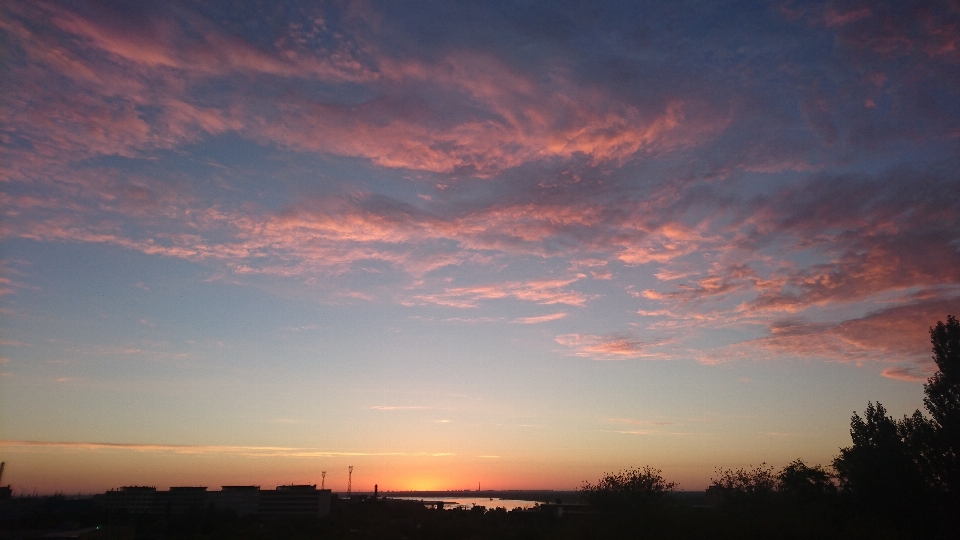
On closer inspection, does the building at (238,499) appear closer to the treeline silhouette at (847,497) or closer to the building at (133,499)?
the building at (133,499)

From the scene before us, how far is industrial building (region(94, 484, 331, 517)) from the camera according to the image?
122562 millimetres

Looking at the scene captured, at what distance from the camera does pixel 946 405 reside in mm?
36344

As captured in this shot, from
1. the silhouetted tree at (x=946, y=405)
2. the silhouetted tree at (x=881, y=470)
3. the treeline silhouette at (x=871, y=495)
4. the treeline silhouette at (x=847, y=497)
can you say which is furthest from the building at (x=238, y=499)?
the silhouetted tree at (x=946, y=405)

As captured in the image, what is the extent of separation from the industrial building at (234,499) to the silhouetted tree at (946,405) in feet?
376

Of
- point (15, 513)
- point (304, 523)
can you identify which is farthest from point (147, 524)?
point (15, 513)

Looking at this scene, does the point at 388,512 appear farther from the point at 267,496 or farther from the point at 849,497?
the point at 849,497

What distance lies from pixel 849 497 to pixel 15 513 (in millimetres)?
133756

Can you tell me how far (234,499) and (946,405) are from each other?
13856 cm

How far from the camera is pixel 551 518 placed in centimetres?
6241

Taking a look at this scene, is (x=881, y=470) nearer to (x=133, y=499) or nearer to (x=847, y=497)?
(x=847, y=497)

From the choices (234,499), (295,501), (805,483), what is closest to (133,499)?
(234,499)

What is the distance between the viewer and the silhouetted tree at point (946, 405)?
3432cm

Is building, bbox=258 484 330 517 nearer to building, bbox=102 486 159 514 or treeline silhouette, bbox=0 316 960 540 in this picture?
building, bbox=102 486 159 514

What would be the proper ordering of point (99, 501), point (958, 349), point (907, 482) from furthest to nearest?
point (99, 501) → point (958, 349) → point (907, 482)
